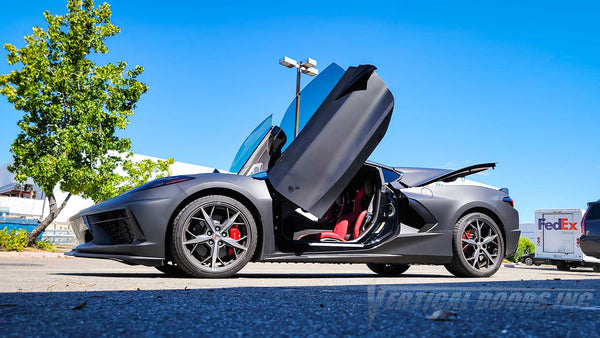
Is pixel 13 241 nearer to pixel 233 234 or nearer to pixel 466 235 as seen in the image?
pixel 233 234

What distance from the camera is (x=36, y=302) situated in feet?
6.77

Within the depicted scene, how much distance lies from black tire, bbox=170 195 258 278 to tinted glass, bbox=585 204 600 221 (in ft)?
24.6

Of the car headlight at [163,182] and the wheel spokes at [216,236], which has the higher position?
the car headlight at [163,182]

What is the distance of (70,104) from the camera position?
46.2ft

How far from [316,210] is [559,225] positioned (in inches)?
644

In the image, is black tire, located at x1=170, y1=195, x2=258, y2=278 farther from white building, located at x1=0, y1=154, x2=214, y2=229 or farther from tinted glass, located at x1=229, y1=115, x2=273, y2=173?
white building, located at x1=0, y1=154, x2=214, y2=229

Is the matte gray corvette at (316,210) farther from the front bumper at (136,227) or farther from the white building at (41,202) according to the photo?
the white building at (41,202)

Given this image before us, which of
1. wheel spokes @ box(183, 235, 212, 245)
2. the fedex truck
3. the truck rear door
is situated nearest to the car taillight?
wheel spokes @ box(183, 235, 212, 245)

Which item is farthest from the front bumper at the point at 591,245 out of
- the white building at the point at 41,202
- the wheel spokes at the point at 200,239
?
the white building at the point at 41,202

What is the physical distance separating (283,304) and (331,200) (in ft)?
7.41

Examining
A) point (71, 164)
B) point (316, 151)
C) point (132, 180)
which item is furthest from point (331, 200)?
point (132, 180)

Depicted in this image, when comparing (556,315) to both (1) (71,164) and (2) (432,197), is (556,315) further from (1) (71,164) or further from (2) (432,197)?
(1) (71,164)

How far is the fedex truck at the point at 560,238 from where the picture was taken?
1670cm

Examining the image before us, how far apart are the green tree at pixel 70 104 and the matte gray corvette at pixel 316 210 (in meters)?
10.3
